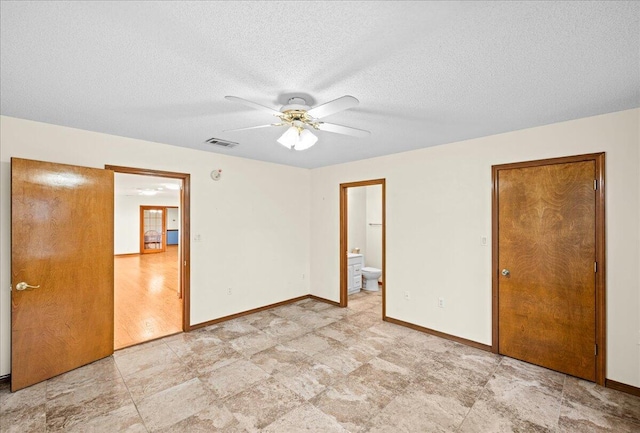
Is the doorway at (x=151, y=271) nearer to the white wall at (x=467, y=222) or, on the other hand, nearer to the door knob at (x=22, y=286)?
the door knob at (x=22, y=286)

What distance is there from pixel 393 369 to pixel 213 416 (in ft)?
5.60

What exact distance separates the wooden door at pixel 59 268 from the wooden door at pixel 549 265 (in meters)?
4.41

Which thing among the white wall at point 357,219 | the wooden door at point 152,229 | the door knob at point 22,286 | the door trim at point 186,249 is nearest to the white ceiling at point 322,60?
the door trim at point 186,249

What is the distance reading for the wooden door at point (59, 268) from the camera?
2500mm

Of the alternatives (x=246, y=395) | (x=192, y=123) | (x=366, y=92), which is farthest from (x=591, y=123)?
(x=246, y=395)

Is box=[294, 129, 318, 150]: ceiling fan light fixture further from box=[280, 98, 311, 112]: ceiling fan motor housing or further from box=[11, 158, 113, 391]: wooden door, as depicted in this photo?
box=[11, 158, 113, 391]: wooden door

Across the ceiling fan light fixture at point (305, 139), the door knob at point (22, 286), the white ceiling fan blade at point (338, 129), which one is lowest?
the door knob at point (22, 286)

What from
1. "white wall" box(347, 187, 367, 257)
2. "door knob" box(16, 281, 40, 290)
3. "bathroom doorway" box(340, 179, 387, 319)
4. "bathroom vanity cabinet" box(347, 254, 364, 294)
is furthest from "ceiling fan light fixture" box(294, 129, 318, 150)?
"white wall" box(347, 187, 367, 257)

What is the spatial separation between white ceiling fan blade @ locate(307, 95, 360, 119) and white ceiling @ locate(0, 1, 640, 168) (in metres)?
0.21

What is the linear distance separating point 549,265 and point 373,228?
13.7ft

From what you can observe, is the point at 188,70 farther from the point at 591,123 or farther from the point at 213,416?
the point at 591,123

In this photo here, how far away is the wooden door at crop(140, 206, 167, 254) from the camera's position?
11133mm

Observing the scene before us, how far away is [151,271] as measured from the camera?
7770 mm

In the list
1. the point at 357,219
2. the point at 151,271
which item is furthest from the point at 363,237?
the point at 151,271
